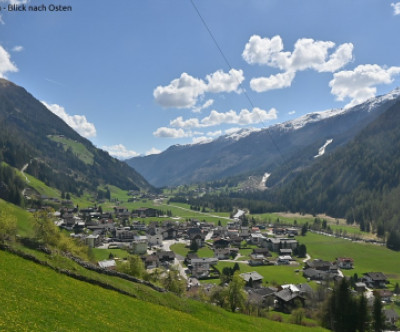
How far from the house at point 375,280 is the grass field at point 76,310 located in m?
86.2

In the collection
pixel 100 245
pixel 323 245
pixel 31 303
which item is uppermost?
pixel 31 303

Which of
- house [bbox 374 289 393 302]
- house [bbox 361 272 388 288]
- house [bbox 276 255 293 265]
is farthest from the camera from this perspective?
house [bbox 276 255 293 265]

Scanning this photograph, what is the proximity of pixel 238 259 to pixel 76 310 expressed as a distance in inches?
4744

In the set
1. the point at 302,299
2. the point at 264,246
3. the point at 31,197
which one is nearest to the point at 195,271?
the point at 302,299

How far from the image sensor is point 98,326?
2517cm

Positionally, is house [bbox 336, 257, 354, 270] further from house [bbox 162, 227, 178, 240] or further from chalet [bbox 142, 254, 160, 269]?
house [bbox 162, 227, 178, 240]

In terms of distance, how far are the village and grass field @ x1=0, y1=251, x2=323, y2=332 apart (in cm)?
2781

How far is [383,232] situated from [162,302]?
201 meters

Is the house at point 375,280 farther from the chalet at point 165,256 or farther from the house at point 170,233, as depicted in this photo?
the house at point 170,233

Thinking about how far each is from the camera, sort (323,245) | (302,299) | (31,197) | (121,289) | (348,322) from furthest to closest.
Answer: (31,197) < (323,245) < (302,299) < (348,322) < (121,289)

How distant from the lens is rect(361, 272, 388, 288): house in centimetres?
10671

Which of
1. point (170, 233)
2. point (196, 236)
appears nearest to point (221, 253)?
point (196, 236)

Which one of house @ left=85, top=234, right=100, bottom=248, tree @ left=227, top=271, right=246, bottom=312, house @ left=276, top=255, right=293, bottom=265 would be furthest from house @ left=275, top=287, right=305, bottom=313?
house @ left=85, top=234, right=100, bottom=248

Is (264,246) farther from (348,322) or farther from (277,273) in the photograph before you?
(348,322)
